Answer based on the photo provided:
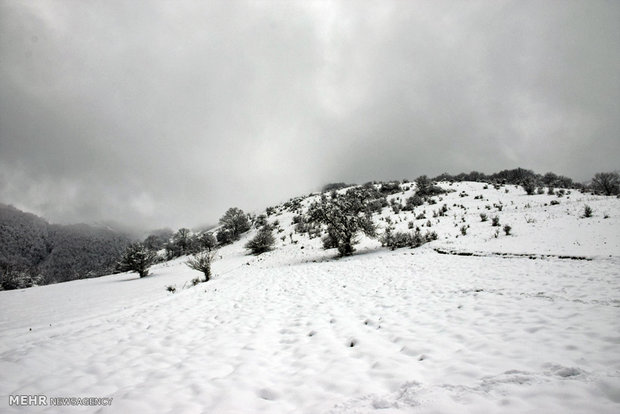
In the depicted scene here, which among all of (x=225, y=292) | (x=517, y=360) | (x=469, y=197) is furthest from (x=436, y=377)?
(x=469, y=197)

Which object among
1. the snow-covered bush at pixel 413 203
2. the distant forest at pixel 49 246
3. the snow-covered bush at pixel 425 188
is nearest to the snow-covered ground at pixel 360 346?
the snow-covered bush at pixel 413 203

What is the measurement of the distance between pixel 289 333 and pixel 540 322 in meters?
5.01

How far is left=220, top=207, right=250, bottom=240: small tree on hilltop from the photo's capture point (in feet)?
131

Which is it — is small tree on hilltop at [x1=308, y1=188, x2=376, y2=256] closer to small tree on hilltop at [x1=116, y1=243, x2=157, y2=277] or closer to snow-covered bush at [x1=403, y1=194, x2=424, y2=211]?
snow-covered bush at [x1=403, y1=194, x2=424, y2=211]

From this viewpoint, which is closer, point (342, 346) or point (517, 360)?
point (517, 360)

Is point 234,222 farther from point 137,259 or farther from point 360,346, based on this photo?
point 360,346

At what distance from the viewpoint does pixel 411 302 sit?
21.4 feet

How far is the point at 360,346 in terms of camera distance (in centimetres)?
428

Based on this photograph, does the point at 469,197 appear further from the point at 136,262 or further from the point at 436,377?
the point at 136,262

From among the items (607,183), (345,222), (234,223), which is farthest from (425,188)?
(234,223)

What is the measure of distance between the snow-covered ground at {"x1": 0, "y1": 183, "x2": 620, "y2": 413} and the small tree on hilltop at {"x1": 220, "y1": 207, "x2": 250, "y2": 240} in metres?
29.8

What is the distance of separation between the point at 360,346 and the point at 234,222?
39012 mm

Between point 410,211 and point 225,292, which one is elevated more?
point 410,211

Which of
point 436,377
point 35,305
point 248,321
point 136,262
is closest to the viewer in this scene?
point 436,377
